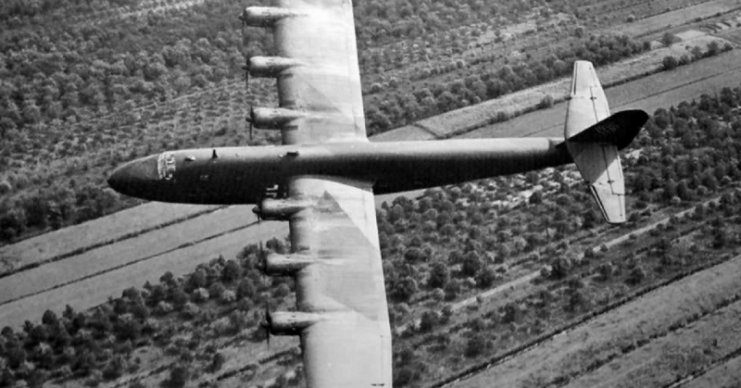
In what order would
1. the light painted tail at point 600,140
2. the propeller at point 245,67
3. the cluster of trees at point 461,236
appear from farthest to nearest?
the cluster of trees at point 461,236 → the propeller at point 245,67 → the light painted tail at point 600,140

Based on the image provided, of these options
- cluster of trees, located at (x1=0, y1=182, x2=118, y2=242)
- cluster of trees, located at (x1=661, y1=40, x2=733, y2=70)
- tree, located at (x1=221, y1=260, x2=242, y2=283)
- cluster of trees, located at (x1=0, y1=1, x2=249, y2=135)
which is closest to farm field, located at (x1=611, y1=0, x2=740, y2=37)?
cluster of trees, located at (x1=661, y1=40, x2=733, y2=70)

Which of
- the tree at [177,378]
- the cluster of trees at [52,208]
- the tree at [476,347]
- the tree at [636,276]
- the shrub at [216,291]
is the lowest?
the tree at [476,347]

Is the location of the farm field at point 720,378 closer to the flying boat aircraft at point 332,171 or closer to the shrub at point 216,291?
the flying boat aircraft at point 332,171

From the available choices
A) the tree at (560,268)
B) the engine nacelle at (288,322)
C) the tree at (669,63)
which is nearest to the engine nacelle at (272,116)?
the engine nacelle at (288,322)

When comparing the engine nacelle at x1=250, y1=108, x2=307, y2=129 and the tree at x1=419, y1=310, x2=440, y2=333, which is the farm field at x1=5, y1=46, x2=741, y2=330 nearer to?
the engine nacelle at x1=250, y1=108, x2=307, y2=129

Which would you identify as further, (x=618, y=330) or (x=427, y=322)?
(x=618, y=330)

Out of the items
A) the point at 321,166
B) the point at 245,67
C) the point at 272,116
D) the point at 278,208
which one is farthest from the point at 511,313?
the point at 245,67

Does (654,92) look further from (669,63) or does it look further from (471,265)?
(471,265)
